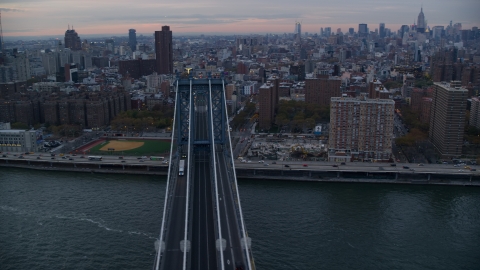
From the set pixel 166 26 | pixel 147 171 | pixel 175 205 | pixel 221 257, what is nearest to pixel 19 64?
pixel 166 26

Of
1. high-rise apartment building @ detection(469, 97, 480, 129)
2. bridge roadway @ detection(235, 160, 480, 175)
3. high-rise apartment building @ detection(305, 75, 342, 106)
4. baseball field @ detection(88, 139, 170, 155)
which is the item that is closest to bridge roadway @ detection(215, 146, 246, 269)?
bridge roadway @ detection(235, 160, 480, 175)

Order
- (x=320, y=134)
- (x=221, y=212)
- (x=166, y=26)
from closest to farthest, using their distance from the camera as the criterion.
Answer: (x=221, y=212) < (x=320, y=134) < (x=166, y=26)

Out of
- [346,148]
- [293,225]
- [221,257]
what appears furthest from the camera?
[346,148]

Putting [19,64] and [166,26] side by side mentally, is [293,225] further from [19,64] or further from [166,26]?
[166,26]

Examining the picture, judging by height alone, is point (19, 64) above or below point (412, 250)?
above

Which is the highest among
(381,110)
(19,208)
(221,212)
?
(381,110)

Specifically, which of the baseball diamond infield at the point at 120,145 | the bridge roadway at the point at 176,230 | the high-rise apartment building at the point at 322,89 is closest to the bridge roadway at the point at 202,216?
the bridge roadway at the point at 176,230

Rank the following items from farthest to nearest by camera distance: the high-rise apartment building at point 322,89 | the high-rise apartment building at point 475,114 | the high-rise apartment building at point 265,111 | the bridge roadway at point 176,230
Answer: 1. the high-rise apartment building at point 322,89
2. the high-rise apartment building at point 265,111
3. the high-rise apartment building at point 475,114
4. the bridge roadway at point 176,230

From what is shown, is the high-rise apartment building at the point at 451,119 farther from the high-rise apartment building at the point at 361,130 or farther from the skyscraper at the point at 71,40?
the skyscraper at the point at 71,40
